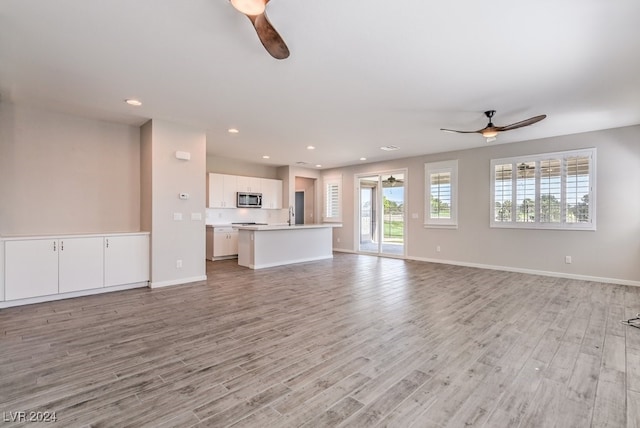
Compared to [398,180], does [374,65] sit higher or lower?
higher

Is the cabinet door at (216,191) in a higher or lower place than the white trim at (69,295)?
higher

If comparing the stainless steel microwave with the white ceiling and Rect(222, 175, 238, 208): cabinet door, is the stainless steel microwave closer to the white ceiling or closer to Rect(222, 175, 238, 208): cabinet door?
Rect(222, 175, 238, 208): cabinet door

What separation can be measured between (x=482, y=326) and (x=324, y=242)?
4946 mm

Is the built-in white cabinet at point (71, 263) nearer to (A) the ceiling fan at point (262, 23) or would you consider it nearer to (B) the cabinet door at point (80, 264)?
(B) the cabinet door at point (80, 264)

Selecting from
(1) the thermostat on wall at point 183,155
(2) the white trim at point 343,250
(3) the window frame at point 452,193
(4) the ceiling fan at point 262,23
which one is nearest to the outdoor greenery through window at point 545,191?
(3) the window frame at point 452,193

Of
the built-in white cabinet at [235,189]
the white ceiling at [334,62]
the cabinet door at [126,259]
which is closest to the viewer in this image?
the white ceiling at [334,62]

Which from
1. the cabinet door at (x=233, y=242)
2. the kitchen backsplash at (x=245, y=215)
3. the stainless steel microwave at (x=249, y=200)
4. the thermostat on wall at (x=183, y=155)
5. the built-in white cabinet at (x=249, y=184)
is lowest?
the cabinet door at (x=233, y=242)

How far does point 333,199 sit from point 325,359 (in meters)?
7.35

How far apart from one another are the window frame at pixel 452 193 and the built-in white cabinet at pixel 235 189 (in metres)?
4.27

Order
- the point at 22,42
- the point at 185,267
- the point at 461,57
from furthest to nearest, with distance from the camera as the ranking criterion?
the point at 185,267 → the point at 461,57 → the point at 22,42

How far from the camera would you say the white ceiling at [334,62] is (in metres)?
2.20

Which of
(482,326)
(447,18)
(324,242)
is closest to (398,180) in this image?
(324,242)

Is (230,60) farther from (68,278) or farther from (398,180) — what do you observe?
(398,180)

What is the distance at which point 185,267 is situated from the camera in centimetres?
504
